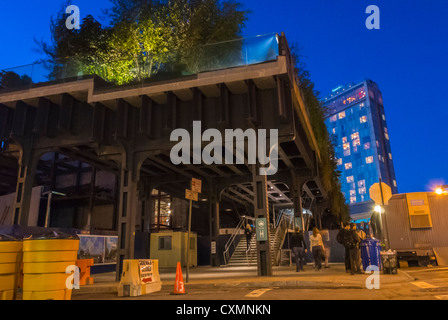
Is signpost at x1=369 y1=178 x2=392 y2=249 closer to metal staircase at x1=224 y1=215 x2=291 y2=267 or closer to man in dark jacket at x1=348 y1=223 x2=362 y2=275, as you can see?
man in dark jacket at x1=348 y1=223 x2=362 y2=275

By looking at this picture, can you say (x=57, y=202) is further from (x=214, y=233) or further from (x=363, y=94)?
(x=363, y=94)

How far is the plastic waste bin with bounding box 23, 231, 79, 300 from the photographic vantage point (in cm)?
717

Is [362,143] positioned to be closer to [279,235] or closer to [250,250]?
[279,235]

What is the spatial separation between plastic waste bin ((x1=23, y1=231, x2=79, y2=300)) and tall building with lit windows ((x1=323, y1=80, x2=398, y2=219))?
438 feet

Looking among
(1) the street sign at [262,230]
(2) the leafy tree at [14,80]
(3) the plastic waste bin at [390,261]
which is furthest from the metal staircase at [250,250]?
(2) the leafy tree at [14,80]

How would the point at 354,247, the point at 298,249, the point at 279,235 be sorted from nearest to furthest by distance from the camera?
the point at 354,247 < the point at 298,249 < the point at 279,235

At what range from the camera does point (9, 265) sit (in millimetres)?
7840

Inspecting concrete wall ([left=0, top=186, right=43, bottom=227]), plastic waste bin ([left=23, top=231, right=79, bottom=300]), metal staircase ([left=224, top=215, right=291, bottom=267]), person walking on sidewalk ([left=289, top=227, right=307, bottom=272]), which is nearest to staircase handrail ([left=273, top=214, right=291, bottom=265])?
metal staircase ([left=224, top=215, right=291, bottom=267])

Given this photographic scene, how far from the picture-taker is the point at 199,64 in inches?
634

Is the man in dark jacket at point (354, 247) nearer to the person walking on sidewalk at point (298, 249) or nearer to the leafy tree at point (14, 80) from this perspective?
the person walking on sidewalk at point (298, 249)

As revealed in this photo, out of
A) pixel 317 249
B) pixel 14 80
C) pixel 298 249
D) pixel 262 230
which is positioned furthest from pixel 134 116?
pixel 317 249

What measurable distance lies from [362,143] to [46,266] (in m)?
145
